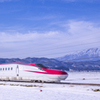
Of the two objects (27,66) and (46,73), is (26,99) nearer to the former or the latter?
(46,73)

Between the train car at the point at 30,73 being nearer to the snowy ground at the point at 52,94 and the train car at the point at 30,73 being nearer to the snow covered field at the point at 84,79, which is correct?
the snow covered field at the point at 84,79

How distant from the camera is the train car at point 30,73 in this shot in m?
27.9

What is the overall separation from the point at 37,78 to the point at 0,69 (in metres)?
8.46

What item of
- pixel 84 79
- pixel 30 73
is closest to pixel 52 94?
pixel 30 73

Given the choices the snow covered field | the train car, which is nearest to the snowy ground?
the train car

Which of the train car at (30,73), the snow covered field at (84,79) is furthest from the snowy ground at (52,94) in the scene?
the snow covered field at (84,79)

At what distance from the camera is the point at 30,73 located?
98.2ft

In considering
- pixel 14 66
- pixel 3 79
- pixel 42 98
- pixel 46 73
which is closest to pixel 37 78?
pixel 46 73

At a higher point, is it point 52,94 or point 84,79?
point 52,94

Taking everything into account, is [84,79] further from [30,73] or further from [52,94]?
[52,94]

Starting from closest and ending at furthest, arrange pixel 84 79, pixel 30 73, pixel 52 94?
pixel 52 94 < pixel 30 73 < pixel 84 79

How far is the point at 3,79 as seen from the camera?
3419 centimetres

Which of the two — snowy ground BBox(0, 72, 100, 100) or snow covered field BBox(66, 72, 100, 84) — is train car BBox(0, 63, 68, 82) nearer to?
snow covered field BBox(66, 72, 100, 84)

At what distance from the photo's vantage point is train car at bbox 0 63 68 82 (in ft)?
91.6
